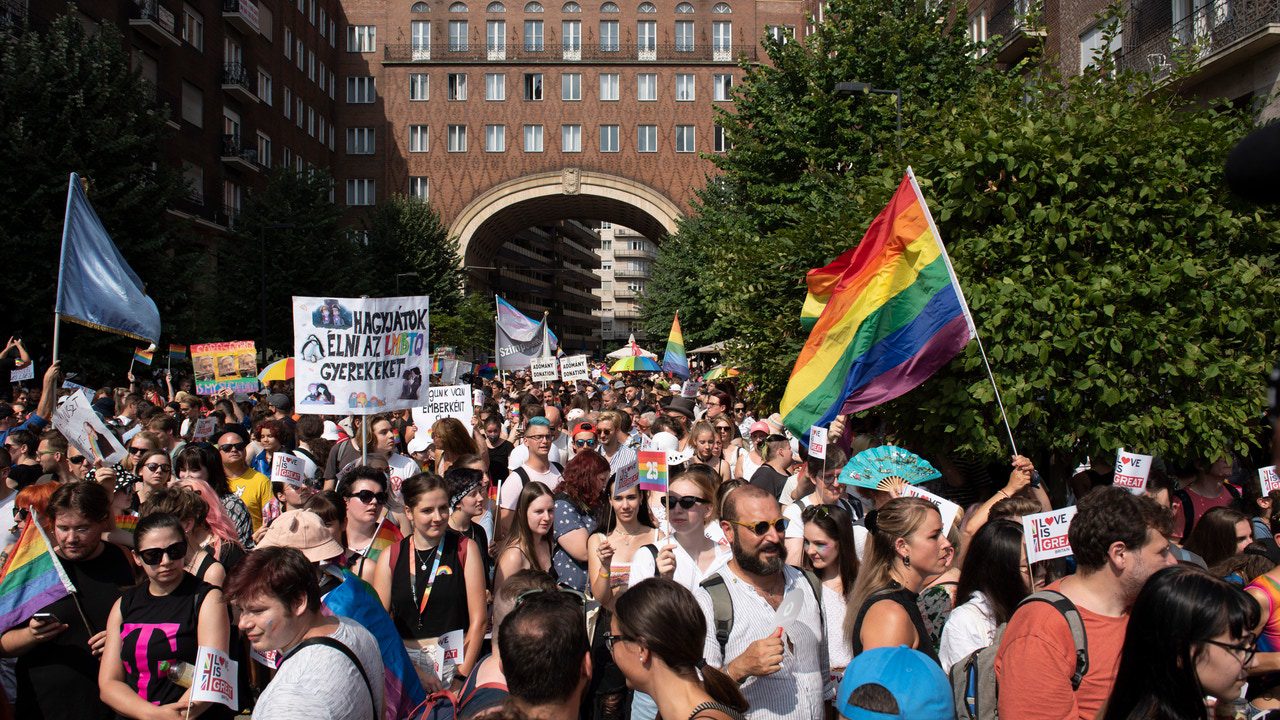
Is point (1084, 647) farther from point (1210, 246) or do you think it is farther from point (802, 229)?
point (802, 229)

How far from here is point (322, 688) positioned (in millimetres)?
3496

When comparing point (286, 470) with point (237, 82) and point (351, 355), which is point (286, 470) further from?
point (237, 82)

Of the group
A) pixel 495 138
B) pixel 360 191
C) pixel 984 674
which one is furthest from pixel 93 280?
pixel 360 191

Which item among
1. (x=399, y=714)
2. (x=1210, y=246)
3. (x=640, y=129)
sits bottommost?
(x=399, y=714)

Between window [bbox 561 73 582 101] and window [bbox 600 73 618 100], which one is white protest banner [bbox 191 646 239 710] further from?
window [bbox 600 73 618 100]

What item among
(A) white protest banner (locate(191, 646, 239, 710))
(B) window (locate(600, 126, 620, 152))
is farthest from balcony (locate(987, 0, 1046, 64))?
(B) window (locate(600, 126, 620, 152))

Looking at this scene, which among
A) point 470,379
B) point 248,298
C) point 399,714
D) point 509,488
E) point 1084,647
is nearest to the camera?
point 1084,647

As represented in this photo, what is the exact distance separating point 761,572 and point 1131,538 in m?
1.38

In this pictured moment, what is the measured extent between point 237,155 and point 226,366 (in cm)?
2512

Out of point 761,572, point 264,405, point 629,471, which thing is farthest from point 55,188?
point 761,572

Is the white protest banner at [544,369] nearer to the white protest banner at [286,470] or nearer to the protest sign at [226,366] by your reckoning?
the protest sign at [226,366]

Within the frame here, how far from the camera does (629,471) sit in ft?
19.8

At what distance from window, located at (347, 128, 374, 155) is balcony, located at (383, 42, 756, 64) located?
421cm

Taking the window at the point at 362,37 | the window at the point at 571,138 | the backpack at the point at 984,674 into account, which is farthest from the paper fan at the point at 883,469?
the window at the point at 362,37
